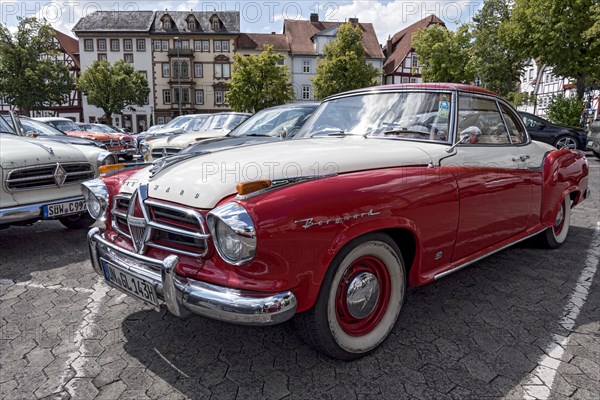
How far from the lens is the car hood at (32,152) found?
4.79 m

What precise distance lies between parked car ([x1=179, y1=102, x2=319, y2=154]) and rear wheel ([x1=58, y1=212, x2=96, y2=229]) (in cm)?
176

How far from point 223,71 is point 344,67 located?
58.4 ft

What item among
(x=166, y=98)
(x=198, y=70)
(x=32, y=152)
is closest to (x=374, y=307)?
(x=32, y=152)

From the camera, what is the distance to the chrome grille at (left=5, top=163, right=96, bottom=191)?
4738 mm

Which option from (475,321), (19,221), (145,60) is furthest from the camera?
(145,60)

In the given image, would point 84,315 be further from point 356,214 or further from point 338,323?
point 356,214

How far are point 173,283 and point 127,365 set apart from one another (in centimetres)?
77

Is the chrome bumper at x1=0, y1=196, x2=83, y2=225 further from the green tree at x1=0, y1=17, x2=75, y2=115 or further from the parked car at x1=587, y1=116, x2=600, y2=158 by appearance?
the green tree at x1=0, y1=17, x2=75, y2=115

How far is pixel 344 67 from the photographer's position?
3938 cm

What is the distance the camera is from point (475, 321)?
129 inches

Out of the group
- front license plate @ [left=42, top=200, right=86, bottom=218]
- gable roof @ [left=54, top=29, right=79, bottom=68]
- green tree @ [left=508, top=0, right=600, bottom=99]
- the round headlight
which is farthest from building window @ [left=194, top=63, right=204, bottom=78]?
the round headlight

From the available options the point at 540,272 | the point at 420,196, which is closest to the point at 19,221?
the point at 420,196

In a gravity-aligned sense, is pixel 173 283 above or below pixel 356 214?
below

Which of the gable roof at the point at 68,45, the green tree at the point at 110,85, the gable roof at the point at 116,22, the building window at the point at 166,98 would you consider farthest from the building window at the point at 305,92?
the gable roof at the point at 68,45
